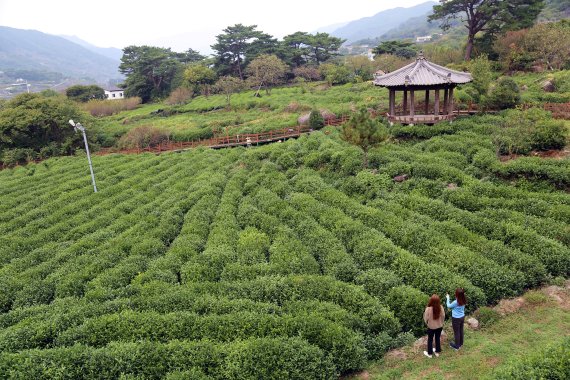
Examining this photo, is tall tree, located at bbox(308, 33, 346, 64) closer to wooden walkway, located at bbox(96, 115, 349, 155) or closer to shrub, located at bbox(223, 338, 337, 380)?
wooden walkway, located at bbox(96, 115, 349, 155)

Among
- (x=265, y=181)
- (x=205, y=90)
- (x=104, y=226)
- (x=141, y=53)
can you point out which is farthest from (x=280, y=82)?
(x=104, y=226)

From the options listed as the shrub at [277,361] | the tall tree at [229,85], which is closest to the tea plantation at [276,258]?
the shrub at [277,361]

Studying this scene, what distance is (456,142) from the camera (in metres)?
25.0

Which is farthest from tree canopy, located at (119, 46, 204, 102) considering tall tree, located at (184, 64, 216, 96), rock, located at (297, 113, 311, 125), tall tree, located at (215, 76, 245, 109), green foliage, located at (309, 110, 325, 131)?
green foliage, located at (309, 110, 325, 131)

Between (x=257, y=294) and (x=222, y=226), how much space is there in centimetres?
678

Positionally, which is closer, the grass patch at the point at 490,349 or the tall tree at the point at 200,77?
the grass patch at the point at 490,349

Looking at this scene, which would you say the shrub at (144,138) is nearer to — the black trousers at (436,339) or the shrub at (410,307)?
the shrub at (410,307)

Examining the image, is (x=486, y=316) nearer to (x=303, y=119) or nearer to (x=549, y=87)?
(x=303, y=119)

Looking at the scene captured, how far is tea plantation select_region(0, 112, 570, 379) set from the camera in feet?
34.6

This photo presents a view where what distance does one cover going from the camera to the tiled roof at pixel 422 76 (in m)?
26.9

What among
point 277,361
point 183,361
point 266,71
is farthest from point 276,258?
point 266,71

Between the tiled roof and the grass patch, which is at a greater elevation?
the tiled roof

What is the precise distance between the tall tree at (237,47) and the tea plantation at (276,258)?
4907cm

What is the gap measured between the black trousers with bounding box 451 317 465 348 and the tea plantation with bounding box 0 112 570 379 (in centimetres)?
136
